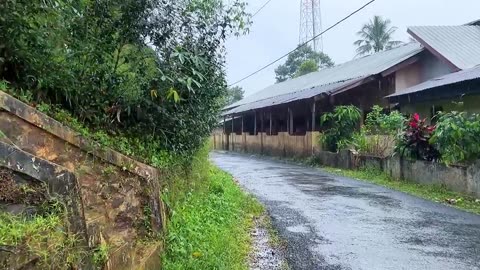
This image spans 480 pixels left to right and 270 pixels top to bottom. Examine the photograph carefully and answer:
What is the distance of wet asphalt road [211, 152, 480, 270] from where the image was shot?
5113mm

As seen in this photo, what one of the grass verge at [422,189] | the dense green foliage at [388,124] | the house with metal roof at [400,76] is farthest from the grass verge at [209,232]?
the house with metal roof at [400,76]

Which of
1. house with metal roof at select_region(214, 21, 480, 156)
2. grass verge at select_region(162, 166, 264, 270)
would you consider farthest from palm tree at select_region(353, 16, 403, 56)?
grass verge at select_region(162, 166, 264, 270)

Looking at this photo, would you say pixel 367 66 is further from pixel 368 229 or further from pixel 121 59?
pixel 121 59

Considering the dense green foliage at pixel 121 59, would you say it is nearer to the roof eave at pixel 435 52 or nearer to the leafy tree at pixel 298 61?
the roof eave at pixel 435 52

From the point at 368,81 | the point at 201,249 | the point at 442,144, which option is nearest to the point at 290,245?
the point at 201,249

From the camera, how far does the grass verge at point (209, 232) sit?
4.62 metres

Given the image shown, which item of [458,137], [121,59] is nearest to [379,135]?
[458,137]

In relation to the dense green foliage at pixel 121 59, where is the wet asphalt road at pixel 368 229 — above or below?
below

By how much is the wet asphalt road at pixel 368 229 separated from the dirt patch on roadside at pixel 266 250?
13 centimetres

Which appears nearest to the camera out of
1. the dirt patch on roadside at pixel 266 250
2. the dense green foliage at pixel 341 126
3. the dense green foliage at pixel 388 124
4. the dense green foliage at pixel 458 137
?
the dirt patch on roadside at pixel 266 250

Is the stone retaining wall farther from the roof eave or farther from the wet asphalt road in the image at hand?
the roof eave

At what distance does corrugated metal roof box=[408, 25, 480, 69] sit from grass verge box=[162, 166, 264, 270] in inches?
462

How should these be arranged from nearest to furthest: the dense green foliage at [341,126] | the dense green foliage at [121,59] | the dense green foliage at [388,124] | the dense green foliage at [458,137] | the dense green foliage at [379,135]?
the dense green foliage at [121,59]
the dense green foliage at [458,137]
the dense green foliage at [388,124]
the dense green foliage at [379,135]
the dense green foliage at [341,126]

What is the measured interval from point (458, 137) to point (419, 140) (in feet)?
6.09
